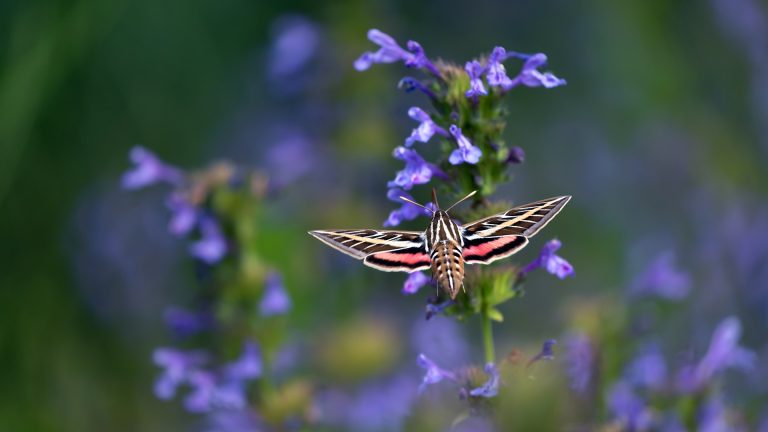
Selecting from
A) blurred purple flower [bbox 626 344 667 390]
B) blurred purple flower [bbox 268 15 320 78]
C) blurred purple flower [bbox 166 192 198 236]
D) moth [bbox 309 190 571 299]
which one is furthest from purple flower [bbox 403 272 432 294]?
blurred purple flower [bbox 268 15 320 78]

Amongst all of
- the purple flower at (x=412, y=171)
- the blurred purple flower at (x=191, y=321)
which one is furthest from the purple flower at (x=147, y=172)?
the purple flower at (x=412, y=171)

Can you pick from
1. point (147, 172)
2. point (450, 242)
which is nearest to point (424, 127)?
point (450, 242)

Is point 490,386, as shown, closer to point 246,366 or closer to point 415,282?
point 415,282

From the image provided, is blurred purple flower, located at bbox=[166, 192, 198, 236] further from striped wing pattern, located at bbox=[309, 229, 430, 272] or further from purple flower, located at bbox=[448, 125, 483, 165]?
purple flower, located at bbox=[448, 125, 483, 165]

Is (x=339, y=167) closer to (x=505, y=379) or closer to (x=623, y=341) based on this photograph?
(x=623, y=341)

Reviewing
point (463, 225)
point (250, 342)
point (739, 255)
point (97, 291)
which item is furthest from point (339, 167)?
point (463, 225)
